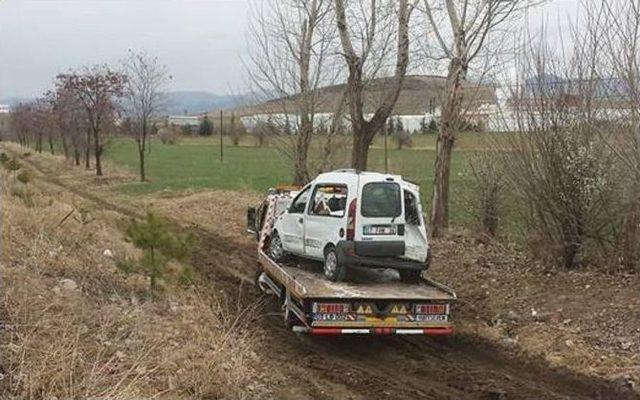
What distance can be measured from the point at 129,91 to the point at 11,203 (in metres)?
25.1

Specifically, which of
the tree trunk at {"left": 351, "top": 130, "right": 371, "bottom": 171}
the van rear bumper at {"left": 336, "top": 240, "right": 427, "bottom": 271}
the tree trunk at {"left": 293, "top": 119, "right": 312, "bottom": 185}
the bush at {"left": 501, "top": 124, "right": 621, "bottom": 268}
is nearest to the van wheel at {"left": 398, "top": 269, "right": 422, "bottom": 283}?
the van rear bumper at {"left": 336, "top": 240, "right": 427, "bottom": 271}

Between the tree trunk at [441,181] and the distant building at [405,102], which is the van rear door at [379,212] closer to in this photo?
the distant building at [405,102]

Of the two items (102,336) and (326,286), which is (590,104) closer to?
(326,286)

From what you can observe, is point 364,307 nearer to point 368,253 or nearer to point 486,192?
point 368,253

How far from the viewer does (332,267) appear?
10.9 metres

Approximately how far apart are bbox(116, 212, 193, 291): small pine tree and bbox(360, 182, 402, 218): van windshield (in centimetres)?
264

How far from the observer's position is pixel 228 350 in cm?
823

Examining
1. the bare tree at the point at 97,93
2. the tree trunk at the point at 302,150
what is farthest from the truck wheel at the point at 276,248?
the bare tree at the point at 97,93

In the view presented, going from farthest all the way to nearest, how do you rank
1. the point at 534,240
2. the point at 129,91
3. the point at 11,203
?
the point at 129,91 < the point at 11,203 < the point at 534,240

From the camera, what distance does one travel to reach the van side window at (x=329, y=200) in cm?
1124

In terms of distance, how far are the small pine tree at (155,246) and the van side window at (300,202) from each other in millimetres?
2250

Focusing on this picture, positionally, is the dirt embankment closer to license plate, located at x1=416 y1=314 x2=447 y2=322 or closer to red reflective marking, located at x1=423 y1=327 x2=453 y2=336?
red reflective marking, located at x1=423 y1=327 x2=453 y2=336

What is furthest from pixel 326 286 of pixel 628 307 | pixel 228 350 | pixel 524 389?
pixel 628 307

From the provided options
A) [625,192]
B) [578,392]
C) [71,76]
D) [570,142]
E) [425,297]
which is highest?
[71,76]
